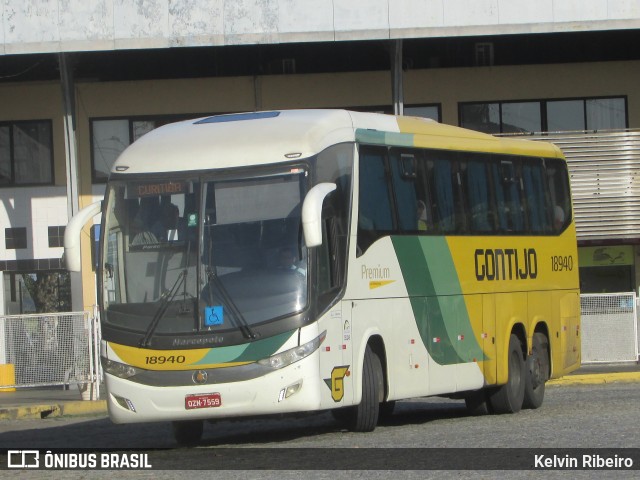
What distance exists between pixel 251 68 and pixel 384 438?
57.4 ft

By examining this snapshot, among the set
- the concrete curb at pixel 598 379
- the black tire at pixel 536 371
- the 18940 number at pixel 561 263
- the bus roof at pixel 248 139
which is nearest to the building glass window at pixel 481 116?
the concrete curb at pixel 598 379

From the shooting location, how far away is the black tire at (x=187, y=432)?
14.7 m

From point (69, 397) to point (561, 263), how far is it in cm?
943

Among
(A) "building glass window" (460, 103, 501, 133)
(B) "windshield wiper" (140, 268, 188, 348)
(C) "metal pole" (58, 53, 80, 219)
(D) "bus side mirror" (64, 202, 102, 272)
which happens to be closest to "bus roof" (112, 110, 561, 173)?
(D) "bus side mirror" (64, 202, 102, 272)

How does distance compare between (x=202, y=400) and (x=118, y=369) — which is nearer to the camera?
(x=202, y=400)

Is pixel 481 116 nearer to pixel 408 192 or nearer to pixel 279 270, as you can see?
pixel 408 192

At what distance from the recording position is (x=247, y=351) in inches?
517

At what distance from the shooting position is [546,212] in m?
19.1

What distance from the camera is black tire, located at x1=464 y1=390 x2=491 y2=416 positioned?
1786 centimetres

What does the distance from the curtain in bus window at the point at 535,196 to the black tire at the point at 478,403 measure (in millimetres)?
2463

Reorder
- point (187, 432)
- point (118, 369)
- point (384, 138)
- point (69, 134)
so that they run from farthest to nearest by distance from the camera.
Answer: point (69, 134) → point (384, 138) → point (187, 432) → point (118, 369)

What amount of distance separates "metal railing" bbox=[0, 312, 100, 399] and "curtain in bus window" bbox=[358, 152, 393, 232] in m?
9.78

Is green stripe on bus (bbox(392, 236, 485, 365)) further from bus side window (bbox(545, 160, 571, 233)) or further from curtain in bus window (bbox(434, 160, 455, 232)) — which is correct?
bus side window (bbox(545, 160, 571, 233))

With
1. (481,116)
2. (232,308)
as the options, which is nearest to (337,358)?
(232,308)
